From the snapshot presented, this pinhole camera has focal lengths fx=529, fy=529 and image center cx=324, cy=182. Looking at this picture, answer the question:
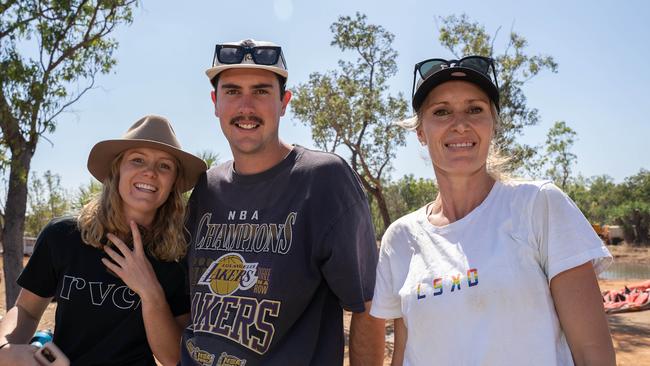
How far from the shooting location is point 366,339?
2.54m

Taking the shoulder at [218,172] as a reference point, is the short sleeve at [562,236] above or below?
below

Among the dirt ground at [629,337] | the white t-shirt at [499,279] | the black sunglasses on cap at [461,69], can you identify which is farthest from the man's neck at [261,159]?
the dirt ground at [629,337]

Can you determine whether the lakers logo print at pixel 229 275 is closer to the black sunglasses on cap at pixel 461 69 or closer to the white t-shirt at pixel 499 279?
the white t-shirt at pixel 499 279

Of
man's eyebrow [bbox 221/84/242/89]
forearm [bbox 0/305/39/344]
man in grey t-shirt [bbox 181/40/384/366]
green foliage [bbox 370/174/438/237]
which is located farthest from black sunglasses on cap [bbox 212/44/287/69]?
green foliage [bbox 370/174/438/237]

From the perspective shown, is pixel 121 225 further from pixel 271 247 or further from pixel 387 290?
pixel 387 290

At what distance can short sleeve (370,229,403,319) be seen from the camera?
6.90 feet

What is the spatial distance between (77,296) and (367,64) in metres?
13.2

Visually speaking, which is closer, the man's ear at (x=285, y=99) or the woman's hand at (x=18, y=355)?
the woman's hand at (x=18, y=355)

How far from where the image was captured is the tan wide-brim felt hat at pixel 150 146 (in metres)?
2.93

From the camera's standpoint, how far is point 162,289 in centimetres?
276

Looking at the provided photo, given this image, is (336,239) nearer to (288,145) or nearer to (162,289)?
(288,145)

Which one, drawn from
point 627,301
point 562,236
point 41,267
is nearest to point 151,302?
point 41,267

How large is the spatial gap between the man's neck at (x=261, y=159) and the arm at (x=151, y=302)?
2.39ft

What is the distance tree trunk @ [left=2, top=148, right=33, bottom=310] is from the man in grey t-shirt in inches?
248
